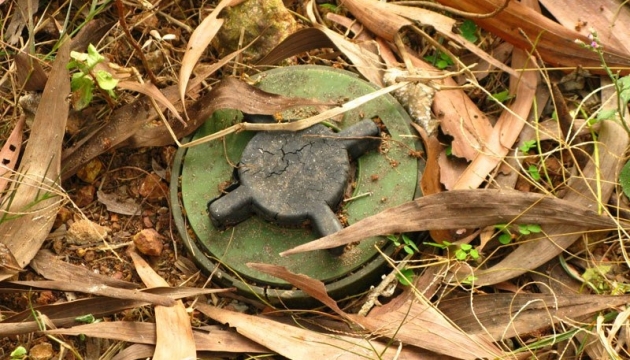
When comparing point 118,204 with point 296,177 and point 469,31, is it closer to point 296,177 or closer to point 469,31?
point 296,177

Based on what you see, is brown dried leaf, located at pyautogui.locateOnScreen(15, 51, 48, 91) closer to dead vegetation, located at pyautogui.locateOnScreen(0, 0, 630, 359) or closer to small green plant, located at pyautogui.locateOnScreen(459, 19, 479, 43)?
dead vegetation, located at pyautogui.locateOnScreen(0, 0, 630, 359)

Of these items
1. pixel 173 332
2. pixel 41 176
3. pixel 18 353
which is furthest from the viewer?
pixel 41 176

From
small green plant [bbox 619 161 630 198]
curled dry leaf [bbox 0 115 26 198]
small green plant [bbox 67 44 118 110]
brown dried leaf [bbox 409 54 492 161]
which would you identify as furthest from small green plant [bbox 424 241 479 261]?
curled dry leaf [bbox 0 115 26 198]

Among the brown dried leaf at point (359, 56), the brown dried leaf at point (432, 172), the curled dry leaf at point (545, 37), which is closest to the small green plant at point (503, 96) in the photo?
the curled dry leaf at point (545, 37)

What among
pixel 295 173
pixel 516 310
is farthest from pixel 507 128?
pixel 295 173

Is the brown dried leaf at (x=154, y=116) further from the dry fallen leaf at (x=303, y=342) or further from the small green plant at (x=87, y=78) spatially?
the dry fallen leaf at (x=303, y=342)

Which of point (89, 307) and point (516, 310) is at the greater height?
point (516, 310)
